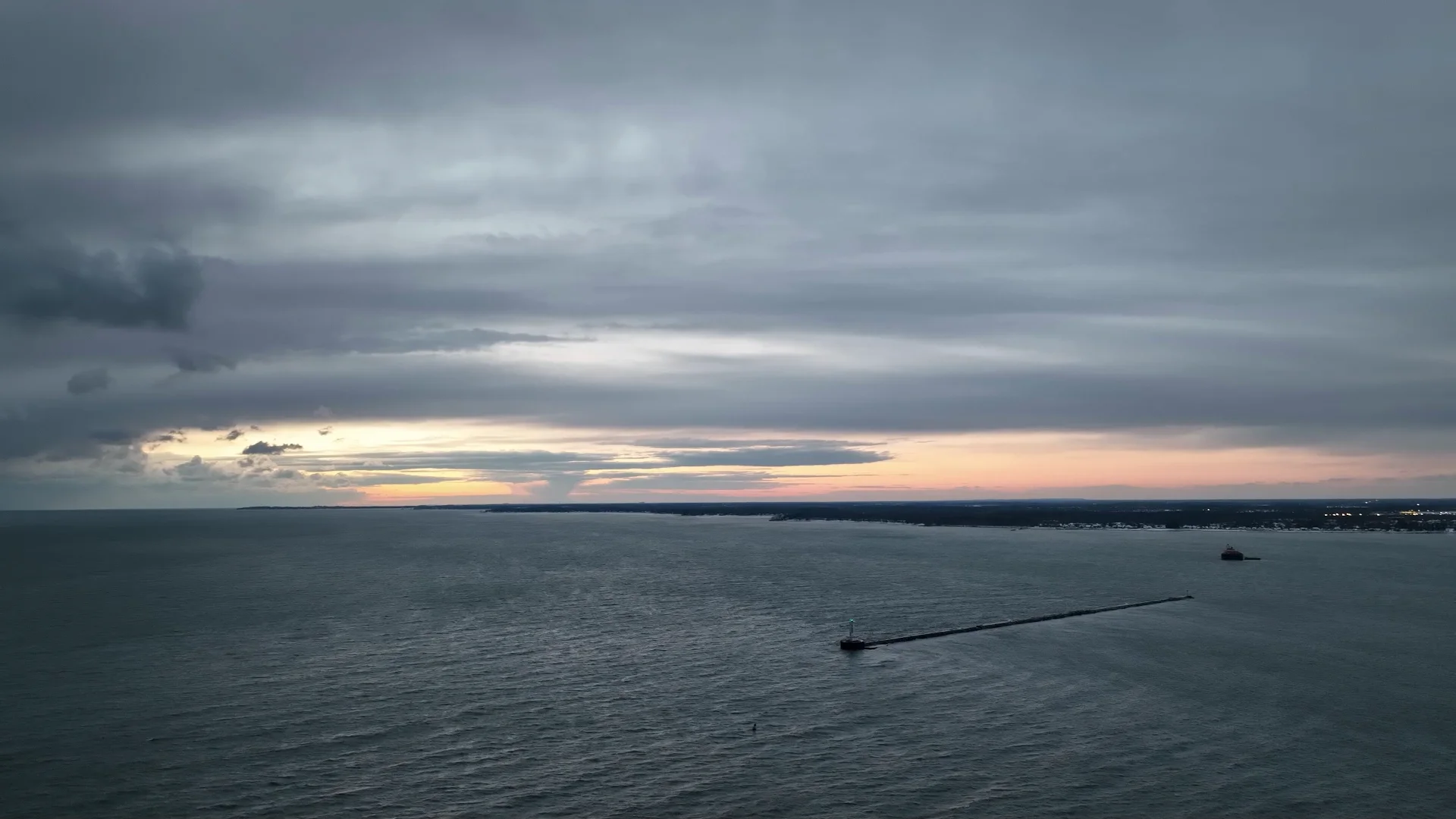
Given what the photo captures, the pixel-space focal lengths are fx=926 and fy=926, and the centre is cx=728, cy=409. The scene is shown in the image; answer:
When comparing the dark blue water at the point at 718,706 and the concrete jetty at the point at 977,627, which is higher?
the concrete jetty at the point at 977,627

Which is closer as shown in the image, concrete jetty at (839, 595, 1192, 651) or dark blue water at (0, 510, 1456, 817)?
dark blue water at (0, 510, 1456, 817)

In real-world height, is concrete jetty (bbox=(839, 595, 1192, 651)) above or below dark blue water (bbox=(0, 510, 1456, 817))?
above

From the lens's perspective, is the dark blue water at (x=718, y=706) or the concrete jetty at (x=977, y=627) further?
the concrete jetty at (x=977, y=627)

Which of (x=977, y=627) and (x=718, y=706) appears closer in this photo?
(x=718, y=706)

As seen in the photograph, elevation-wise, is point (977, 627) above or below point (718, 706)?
above

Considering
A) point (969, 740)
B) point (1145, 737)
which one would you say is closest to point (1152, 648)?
point (1145, 737)

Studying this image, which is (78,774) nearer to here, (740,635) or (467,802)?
(467,802)
